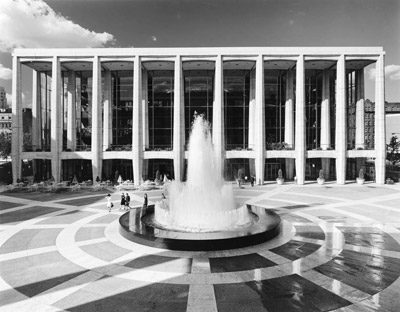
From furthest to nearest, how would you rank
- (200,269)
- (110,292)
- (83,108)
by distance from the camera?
(83,108) < (200,269) < (110,292)

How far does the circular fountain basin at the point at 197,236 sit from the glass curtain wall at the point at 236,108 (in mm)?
27806

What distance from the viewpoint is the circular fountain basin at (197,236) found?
42.0 ft

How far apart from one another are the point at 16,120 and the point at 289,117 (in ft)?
131

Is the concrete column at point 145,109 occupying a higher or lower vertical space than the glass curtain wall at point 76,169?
higher

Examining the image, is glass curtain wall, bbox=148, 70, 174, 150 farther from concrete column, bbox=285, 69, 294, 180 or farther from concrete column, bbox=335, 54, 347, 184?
concrete column, bbox=335, 54, 347, 184

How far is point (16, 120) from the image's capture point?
36969 mm

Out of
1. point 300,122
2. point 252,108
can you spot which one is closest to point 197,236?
point 300,122

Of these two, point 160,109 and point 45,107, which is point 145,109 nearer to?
point 160,109

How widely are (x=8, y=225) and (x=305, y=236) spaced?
18501 millimetres

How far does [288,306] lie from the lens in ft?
27.7

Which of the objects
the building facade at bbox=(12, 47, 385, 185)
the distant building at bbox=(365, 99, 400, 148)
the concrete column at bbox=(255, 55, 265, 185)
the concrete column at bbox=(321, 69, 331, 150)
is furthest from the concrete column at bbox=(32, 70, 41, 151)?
the distant building at bbox=(365, 99, 400, 148)

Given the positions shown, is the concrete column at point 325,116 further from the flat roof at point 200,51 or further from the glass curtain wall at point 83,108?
the glass curtain wall at point 83,108

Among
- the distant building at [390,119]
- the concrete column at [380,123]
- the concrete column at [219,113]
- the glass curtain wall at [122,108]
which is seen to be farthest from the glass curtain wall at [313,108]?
the distant building at [390,119]

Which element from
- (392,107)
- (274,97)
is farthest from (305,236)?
(392,107)
